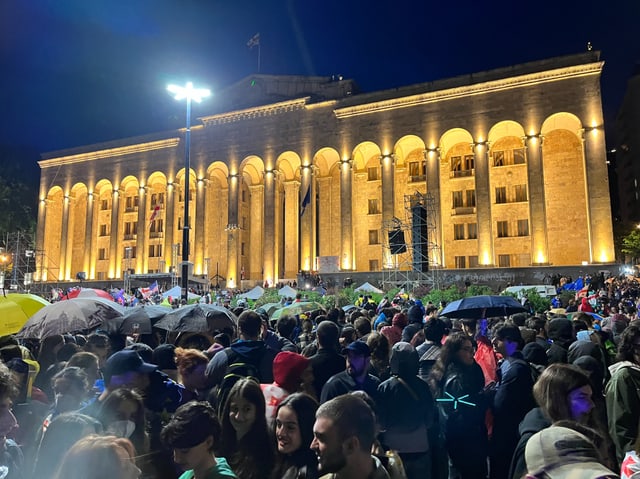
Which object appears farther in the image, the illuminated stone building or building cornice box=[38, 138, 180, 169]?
building cornice box=[38, 138, 180, 169]

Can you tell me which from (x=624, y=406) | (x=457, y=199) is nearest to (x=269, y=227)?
(x=457, y=199)

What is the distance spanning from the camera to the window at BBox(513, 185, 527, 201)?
3903cm

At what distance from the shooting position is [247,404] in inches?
137

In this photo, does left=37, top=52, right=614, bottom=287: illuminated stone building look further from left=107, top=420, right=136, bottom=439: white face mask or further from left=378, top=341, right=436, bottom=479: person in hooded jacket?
left=107, top=420, right=136, bottom=439: white face mask

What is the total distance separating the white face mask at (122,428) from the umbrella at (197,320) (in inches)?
169

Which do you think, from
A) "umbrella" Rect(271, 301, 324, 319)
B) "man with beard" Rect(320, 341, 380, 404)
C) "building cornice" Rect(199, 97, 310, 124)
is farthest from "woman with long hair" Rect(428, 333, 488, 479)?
"building cornice" Rect(199, 97, 310, 124)

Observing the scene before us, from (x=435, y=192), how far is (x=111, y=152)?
32.9 metres

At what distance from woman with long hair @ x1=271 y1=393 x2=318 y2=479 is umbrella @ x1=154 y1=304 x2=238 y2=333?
508 cm

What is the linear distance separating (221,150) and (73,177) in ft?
60.9

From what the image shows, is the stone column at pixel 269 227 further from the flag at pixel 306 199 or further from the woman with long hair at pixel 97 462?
the woman with long hair at pixel 97 462

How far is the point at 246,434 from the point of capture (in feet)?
11.2

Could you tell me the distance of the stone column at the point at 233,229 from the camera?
44.8 meters

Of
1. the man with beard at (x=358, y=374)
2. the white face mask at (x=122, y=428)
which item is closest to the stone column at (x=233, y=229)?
the man with beard at (x=358, y=374)

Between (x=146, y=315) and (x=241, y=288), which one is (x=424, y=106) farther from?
(x=146, y=315)
